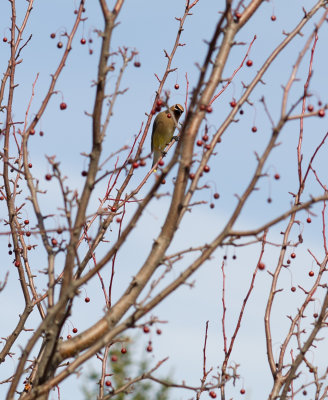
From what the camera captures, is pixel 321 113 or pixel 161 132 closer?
pixel 321 113

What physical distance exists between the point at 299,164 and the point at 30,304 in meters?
1.96

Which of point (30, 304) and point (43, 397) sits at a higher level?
point (30, 304)

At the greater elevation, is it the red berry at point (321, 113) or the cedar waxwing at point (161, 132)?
the cedar waxwing at point (161, 132)

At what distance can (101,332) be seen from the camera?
332 cm

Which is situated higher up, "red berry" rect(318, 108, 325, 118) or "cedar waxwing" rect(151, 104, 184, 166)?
"cedar waxwing" rect(151, 104, 184, 166)

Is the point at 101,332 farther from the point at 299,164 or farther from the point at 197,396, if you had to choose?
the point at 299,164

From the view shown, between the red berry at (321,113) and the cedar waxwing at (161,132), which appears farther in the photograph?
the cedar waxwing at (161,132)

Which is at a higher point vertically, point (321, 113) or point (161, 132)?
point (161, 132)

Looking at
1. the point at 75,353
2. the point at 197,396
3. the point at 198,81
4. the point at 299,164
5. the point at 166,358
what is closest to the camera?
the point at 198,81

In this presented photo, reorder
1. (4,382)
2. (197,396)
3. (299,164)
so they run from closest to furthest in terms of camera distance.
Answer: (197,396), (299,164), (4,382)

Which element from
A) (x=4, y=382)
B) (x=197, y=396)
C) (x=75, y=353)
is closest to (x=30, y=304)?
(x=4, y=382)

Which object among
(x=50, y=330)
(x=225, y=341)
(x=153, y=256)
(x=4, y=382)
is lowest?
(x=50, y=330)

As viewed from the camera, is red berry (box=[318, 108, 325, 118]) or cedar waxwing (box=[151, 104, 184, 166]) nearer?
red berry (box=[318, 108, 325, 118])

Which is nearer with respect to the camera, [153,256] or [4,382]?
[153,256]
